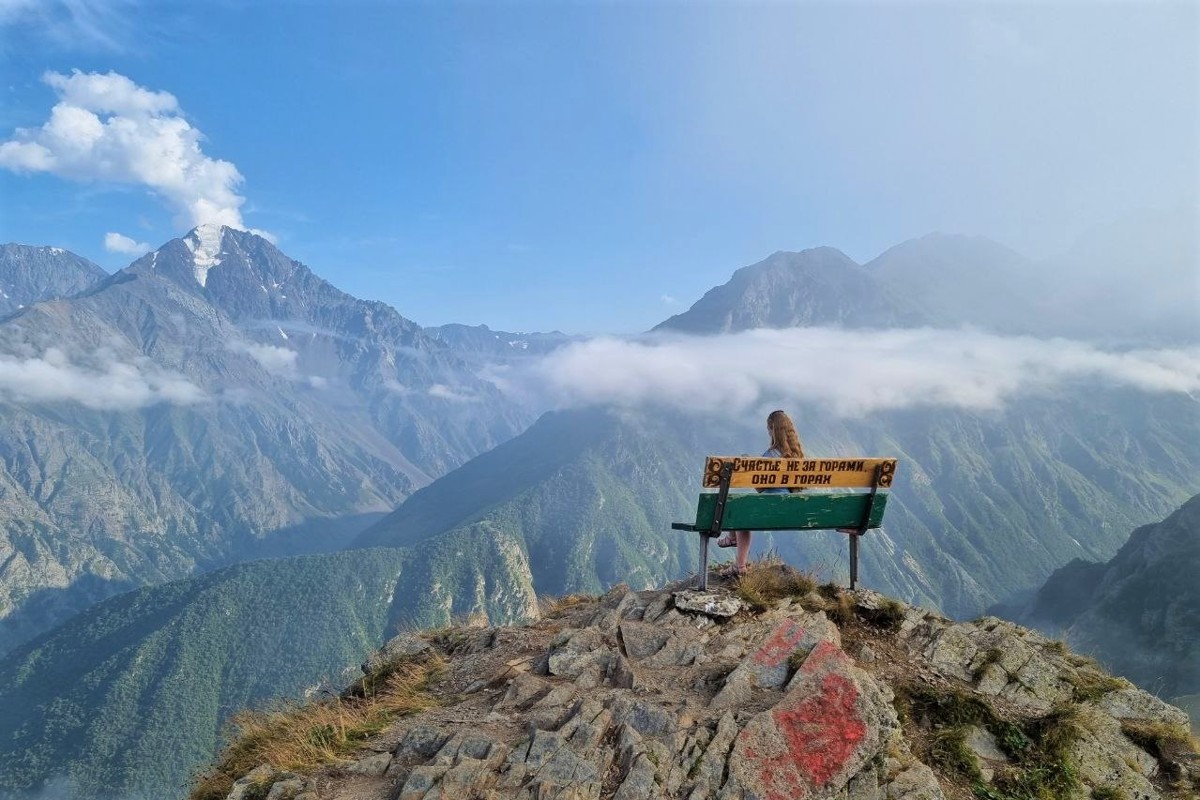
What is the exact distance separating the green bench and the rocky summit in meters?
1.14

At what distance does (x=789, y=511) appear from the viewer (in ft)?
34.0

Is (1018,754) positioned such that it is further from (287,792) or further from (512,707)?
(287,792)

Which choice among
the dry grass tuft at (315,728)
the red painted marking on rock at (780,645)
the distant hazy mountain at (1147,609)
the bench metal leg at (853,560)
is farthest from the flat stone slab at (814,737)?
the distant hazy mountain at (1147,609)

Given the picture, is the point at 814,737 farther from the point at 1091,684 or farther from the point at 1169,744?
the point at 1091,684

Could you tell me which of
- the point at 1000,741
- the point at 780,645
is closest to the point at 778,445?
the point at 780,645

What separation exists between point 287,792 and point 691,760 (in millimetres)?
4135

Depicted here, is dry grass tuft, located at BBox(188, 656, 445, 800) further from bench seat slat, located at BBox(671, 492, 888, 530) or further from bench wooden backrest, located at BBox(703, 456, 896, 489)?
bench wooden backrest, located at BBox(703, 456, 896, 489)

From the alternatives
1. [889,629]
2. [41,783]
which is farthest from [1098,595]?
[41,783]

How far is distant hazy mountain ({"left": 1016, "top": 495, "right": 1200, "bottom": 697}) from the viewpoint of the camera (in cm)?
10456

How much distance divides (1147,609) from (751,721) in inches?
6132

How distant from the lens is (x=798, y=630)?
8773 millimetres

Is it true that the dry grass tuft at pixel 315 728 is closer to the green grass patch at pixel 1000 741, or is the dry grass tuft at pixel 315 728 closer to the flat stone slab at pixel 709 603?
the flat stone slab at pixel 709 603

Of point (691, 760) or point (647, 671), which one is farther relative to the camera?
point (647, 671)

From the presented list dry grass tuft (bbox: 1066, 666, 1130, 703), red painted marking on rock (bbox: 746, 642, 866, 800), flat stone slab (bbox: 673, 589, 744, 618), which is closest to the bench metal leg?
flat stone slab (bbox: 673, 589, 744, 618)
